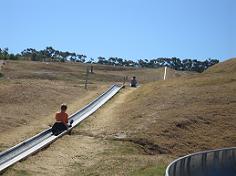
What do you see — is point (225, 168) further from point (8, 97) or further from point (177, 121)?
point (8, 97)

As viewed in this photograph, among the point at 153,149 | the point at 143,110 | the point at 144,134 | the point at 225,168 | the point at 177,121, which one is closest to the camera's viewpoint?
the point at 225,168

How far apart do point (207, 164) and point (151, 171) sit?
2.98m

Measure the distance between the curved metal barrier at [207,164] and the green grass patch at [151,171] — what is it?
724mm

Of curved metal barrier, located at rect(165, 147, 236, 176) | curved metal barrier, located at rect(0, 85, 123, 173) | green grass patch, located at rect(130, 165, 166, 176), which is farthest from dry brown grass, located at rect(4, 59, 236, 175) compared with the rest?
curved metal barrier, located at rect(165, 147, 236, 176)

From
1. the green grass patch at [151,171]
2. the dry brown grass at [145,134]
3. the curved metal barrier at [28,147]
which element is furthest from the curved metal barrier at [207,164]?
the curved metal barrier at [28,147]

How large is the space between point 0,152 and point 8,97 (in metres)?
15.2

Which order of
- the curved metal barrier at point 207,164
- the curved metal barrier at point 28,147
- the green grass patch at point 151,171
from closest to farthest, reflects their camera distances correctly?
1. the curved metal barrier at point 207,164
2. the green grass patch at point 151,171
3. the curved metal barrier at point 28,147

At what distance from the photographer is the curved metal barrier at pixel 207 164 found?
17.7m

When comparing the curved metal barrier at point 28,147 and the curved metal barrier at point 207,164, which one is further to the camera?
the curved metal barrier at point 28,147

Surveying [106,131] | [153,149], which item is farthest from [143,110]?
[153,149]

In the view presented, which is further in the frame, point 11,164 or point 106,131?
point 106,131

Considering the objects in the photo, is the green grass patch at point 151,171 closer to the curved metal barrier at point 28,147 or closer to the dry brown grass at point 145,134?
the dry brown grass at point 145,134

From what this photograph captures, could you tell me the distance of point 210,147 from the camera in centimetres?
2595

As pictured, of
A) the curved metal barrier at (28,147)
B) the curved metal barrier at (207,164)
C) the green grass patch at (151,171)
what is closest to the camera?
the curved metal barrier at (207,164)
